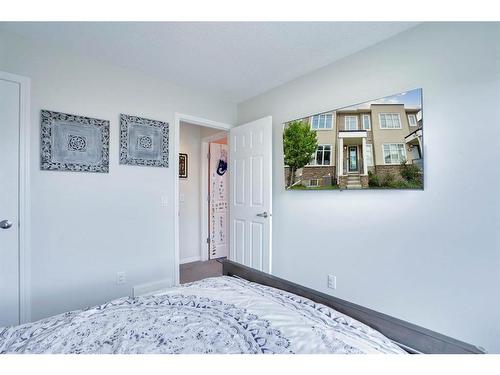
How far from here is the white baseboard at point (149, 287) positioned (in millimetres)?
2404

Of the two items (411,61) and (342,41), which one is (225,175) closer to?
(342,41)

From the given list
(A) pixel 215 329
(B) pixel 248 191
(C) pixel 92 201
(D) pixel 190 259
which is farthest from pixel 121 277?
(A) pixel 215 329

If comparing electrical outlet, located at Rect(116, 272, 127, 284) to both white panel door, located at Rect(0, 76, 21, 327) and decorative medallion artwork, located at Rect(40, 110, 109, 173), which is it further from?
decorative medallion artwork, located at Rect(40, 110, 109, 173)

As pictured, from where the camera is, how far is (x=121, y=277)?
7.61 ft

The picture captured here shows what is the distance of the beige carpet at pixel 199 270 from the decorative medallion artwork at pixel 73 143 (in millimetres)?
1764

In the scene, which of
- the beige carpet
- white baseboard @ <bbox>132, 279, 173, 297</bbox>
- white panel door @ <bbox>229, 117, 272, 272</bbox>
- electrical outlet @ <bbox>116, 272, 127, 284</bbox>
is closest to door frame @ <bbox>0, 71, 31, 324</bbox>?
electrical outlet @ <bbox>116, 272, 127, 284</bbox>

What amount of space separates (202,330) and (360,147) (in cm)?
177

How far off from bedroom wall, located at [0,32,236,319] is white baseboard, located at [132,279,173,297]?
5 centimetres

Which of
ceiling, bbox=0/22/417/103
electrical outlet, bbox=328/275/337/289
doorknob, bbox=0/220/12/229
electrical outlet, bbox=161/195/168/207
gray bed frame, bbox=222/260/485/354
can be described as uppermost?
ceiling, bbox=0/22/417/103

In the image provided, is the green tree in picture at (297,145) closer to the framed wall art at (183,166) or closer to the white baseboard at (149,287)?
the white baseboard at (149,287)

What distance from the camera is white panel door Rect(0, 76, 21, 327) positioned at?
1.79 m

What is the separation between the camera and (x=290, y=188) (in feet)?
8.50

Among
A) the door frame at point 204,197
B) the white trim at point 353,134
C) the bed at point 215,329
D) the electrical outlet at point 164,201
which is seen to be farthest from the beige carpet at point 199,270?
the white trim at point 353,134

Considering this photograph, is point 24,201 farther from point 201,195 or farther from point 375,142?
point 375,142
